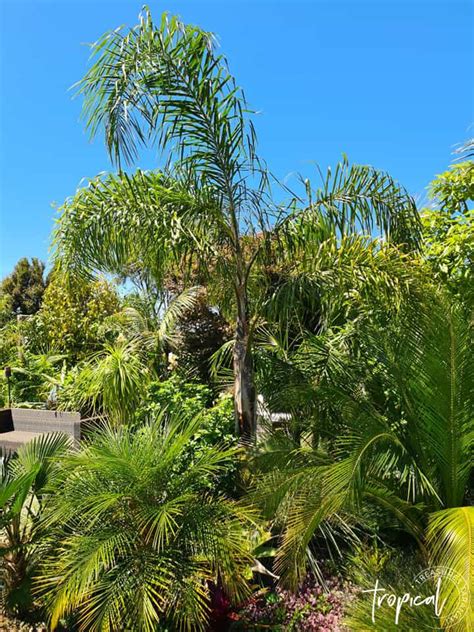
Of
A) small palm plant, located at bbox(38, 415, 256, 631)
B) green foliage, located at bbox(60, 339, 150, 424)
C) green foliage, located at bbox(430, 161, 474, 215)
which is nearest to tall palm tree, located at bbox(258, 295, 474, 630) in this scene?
small palm plant, located at bbox(38, 415, 256, 631)

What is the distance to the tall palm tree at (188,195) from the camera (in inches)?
172

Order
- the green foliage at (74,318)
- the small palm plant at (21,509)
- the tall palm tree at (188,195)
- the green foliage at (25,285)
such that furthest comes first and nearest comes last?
the green foliage at (25,285), the green foliage at (74,318), the tall palm tree at (188,195), the small palm plant at (21,509)

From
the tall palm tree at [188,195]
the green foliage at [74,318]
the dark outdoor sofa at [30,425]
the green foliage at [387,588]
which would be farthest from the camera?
the green foliage at [74,318]

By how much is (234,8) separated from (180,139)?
156 cm

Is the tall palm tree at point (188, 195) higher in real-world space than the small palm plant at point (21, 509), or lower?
higher

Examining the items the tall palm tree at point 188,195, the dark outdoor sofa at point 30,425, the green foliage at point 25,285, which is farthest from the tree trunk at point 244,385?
the green foliage at point 25,285

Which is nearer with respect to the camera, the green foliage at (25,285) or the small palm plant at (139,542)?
the small palm plant at (139,542)

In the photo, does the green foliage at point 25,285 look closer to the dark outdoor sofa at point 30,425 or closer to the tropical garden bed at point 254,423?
the dark outdoor sofa at point 30,425

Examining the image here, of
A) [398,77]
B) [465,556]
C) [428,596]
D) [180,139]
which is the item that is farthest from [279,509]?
[398,77]

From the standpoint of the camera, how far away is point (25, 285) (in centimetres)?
2605

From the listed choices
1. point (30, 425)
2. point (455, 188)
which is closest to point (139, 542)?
point (455, 188)

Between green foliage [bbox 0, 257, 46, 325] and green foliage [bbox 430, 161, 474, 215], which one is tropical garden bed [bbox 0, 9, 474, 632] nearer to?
green foliage [bbox 430, 161, 474, 215]

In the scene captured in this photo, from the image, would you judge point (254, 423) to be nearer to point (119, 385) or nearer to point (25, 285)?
point (119, 385)

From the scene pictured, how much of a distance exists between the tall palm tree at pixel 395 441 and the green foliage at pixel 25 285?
24.1 metres
